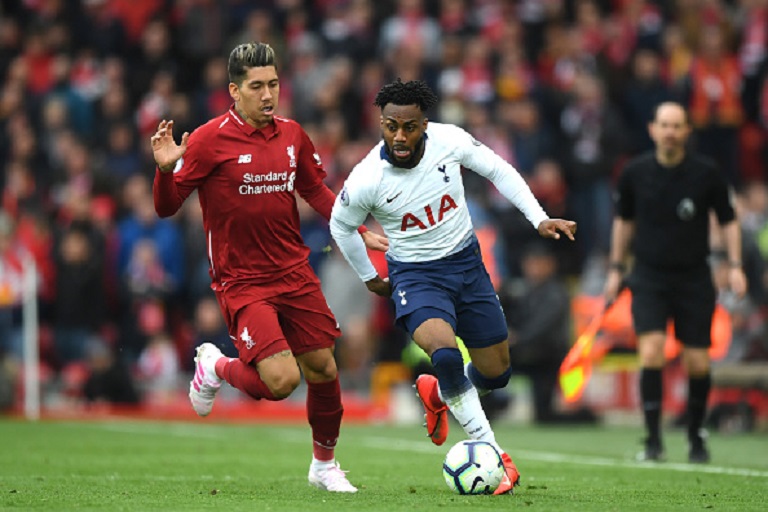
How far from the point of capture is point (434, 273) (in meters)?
9.81

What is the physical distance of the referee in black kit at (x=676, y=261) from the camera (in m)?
12.8

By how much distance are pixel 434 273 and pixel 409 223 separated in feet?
1.13

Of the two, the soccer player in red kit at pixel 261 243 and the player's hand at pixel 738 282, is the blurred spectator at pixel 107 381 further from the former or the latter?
the soccer player in red kit at pixel 261 243

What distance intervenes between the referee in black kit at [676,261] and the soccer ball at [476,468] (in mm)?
3814

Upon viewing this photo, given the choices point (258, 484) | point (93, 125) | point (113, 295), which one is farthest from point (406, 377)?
point (258, 484)

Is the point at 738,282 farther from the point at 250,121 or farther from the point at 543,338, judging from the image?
the point at 543,338

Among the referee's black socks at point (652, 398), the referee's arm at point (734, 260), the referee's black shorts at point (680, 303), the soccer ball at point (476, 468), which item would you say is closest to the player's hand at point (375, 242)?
the soccer ball at point (476, 468)

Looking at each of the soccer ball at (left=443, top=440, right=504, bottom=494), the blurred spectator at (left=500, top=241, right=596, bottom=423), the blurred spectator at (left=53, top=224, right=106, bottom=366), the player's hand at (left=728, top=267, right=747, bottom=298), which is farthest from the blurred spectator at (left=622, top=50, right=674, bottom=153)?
the soccer ball at (left=443, top=440, right=504, bottom=494)

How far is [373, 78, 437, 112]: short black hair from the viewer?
9477mm

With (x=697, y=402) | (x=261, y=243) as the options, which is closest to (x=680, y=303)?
(x=697, y=402)

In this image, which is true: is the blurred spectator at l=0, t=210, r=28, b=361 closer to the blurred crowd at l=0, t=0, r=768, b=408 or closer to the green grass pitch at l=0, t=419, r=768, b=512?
the blurred crowd at l=0, t=0, r=768, b=408

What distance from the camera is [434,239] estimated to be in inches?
387

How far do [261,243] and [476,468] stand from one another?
1911mm

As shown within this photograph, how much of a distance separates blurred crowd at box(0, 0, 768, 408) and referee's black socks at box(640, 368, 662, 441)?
473 cm
